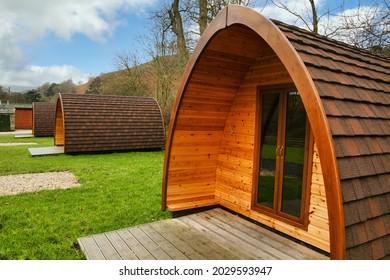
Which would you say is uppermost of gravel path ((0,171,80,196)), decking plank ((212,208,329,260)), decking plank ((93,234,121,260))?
decking plank ((212,208,329,260))

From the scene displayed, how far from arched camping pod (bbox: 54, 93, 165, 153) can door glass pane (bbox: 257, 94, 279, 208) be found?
9.06 m

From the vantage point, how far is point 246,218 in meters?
4.59

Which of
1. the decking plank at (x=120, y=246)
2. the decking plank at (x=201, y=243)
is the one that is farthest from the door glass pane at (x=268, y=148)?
the decking plank at (x=120, y=246)

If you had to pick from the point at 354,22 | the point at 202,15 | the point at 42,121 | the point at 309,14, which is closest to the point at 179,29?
the point at 202,15

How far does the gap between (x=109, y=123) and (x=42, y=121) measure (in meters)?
10.8

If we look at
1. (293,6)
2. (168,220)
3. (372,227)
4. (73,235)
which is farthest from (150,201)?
(293,6)

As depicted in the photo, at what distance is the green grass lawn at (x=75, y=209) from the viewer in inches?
150

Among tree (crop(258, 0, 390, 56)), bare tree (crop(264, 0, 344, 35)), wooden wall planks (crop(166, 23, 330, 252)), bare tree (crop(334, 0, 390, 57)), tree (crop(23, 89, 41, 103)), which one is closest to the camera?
wooden wall planks (crop(166, 23, 330, 252))

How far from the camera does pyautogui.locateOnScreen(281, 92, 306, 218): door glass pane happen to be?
370 cm

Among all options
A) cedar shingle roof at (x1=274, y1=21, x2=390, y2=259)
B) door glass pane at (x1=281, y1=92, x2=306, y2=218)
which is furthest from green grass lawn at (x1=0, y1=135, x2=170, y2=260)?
cedar shingle roof at (x1=274, y1=21, x2=390, y2=259)

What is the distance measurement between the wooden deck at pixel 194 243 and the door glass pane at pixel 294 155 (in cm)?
51

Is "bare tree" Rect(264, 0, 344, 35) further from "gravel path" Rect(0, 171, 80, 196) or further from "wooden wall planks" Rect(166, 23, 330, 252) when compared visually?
"gravel path" Rect(0, 171, 80, 196)

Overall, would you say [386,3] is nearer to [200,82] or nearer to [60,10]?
[200,82]

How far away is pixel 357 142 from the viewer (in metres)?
2.36
